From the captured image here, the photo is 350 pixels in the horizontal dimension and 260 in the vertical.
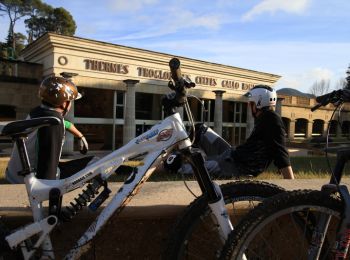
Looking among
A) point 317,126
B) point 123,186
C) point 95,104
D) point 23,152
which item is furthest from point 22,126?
point 317,126

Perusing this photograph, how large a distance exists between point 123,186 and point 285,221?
3.26ft

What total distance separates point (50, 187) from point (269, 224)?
1311mm

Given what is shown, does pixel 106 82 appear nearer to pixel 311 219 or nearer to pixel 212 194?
pixel 212 194

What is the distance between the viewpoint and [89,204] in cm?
267

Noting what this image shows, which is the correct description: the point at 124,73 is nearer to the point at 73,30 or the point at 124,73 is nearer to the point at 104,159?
the point at 104,159

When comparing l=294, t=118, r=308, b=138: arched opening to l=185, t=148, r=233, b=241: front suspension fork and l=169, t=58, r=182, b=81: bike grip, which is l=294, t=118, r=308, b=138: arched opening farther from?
l=169, t=58, r=182, b=81: bike grip

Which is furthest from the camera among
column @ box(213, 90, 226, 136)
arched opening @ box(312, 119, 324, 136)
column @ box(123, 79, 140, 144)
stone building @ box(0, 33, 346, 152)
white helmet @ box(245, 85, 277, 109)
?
arched opening @ box(312, 119, 324, 136)

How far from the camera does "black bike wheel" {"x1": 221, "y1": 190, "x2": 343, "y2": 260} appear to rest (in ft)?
7.72

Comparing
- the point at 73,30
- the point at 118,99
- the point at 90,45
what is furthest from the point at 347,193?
the point at 73,30

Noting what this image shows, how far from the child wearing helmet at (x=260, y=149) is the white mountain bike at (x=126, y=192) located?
2.49 metres

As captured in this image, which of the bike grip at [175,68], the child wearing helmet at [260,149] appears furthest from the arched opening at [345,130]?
the child wearing helmet at [260,149]

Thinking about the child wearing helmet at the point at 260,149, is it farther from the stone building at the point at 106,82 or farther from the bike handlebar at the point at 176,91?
the stone building at the point at 106,82

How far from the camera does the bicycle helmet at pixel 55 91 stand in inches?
130

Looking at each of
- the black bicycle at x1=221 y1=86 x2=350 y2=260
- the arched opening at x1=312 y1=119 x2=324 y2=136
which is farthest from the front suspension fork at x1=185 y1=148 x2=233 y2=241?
the arched opening at x1=312 y1=119 x2=324 y2=136
